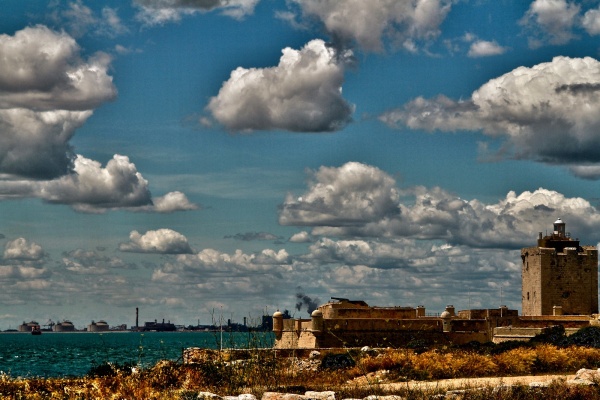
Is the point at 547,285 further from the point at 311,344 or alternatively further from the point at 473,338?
the point at 311,344

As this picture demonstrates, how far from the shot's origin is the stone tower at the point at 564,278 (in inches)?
2231

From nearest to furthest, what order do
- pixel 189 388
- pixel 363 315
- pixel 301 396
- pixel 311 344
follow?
pixel 301 396
pixel 189 388
pixel 311 344
pixel 363 315

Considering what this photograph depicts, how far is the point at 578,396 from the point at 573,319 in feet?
99.6

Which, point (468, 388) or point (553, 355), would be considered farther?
point (553, 355)

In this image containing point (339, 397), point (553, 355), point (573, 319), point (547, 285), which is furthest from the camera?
point (547, 285)

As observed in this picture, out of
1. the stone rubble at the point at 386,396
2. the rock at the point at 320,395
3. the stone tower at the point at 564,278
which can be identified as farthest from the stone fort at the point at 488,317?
the rock at the point at 320,395

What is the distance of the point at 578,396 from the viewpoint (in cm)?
1997

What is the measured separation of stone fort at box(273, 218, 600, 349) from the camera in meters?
41.6

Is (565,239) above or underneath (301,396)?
above

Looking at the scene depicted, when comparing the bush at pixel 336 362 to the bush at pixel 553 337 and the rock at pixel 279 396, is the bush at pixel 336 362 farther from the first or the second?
the rock at pixel 279 396

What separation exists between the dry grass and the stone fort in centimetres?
407

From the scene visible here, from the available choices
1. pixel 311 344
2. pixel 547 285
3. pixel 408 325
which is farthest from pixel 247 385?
pixel 547 285

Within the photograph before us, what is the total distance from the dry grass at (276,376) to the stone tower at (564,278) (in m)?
25.7

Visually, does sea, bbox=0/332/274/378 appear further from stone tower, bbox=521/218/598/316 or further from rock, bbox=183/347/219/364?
stone tower, bbox=521/218/598/316
